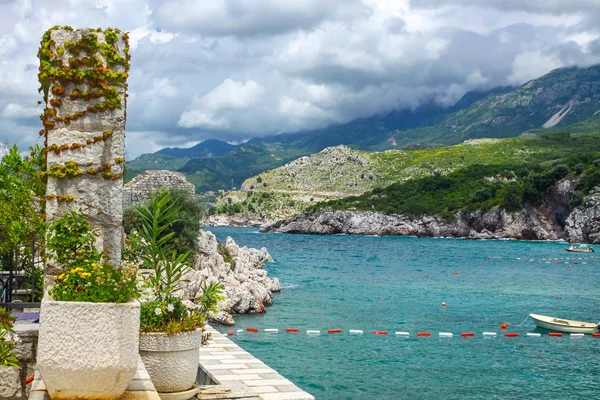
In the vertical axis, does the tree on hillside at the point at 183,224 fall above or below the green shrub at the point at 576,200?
below

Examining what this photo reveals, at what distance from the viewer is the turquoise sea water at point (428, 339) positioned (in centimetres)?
1615

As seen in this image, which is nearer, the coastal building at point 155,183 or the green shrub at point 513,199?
the coastal building at point 155,183

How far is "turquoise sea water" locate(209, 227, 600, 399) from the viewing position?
53.0ft

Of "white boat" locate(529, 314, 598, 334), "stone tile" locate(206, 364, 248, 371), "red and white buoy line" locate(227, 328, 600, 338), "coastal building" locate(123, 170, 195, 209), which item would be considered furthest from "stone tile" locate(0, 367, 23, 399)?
"coastal building" locate(123, 170, 195, 209)

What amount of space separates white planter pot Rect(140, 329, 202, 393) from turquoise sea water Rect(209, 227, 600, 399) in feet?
28.5

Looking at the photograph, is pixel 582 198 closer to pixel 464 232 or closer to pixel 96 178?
pixel 464 232

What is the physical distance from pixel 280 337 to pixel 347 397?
7.18 metres

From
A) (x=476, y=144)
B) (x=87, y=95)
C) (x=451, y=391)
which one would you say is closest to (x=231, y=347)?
(x=87, y=95)

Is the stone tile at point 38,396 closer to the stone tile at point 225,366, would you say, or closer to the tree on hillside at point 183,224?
the stone tile at point 225,366

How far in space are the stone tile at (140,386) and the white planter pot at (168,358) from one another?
71cm

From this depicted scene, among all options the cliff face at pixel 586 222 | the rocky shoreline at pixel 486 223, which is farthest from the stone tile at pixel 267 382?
the rocky shoreline at pixel 486 223

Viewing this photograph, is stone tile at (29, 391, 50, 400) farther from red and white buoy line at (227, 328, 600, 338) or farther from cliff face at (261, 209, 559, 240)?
cliff face at (261, 209, 559, 240)

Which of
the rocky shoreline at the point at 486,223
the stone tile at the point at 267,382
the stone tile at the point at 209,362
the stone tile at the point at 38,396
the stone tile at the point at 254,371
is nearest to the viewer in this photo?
the stone tile at the point at 38,396

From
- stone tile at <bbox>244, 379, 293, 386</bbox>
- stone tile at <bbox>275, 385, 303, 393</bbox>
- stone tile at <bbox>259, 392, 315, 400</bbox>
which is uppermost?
stone tile at <bbox>259, 392, 315, 400</bbox>
